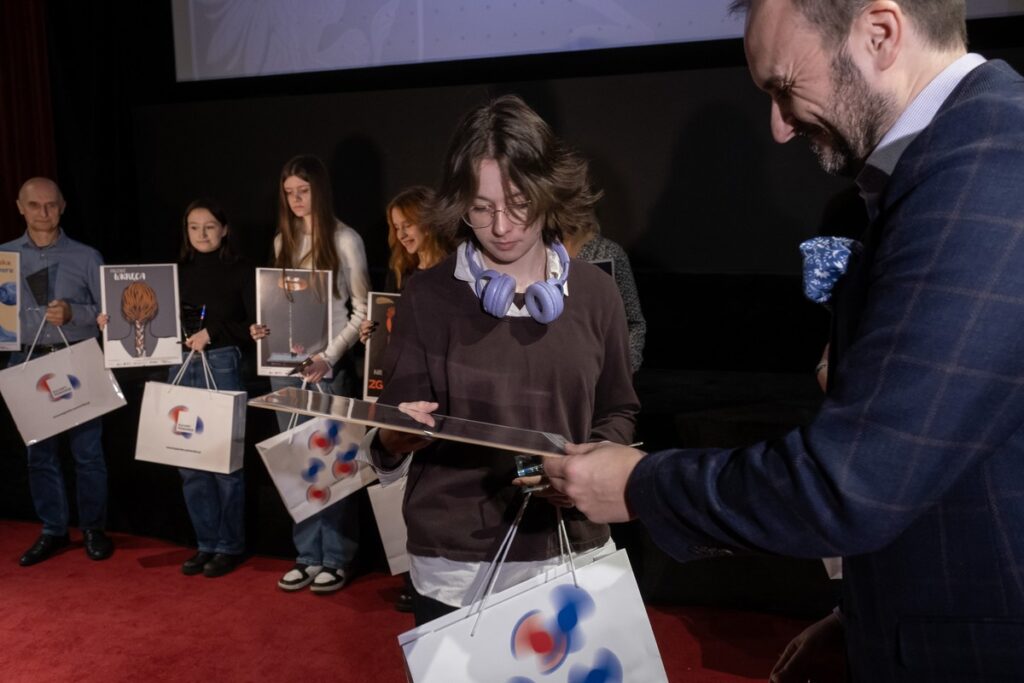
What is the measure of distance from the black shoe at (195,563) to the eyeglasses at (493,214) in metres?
2.82

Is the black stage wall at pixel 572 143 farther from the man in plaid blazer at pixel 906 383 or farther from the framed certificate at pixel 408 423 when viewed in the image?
the man in plaid blazer at pixel 906 383

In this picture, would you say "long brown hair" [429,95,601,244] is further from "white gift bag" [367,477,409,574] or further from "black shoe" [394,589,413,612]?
"black shoe" [394,589,413,612]

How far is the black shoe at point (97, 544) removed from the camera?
402 cm

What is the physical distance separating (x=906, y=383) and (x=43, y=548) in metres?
4.17

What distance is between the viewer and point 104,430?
14.3ft

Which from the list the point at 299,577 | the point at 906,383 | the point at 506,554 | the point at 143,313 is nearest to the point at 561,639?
the point at 506,554

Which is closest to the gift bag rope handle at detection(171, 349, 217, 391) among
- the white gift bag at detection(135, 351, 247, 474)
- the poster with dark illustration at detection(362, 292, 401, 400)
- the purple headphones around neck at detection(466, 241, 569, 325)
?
the white gift bag at detection(135, 351, 247, 474)

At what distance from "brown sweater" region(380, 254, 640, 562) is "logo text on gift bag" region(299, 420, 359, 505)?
5.21 ft

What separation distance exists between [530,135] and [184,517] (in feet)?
10.6

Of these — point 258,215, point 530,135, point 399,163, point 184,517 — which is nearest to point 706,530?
point 530,135

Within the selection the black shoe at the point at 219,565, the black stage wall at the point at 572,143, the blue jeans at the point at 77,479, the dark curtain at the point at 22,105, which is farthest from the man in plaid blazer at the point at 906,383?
the dark curtain at the point at 22,105

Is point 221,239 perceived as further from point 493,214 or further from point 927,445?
point 927,445

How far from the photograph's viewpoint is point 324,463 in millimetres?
3168

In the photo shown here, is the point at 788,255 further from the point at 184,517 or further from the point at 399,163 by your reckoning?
the point at 184,517
